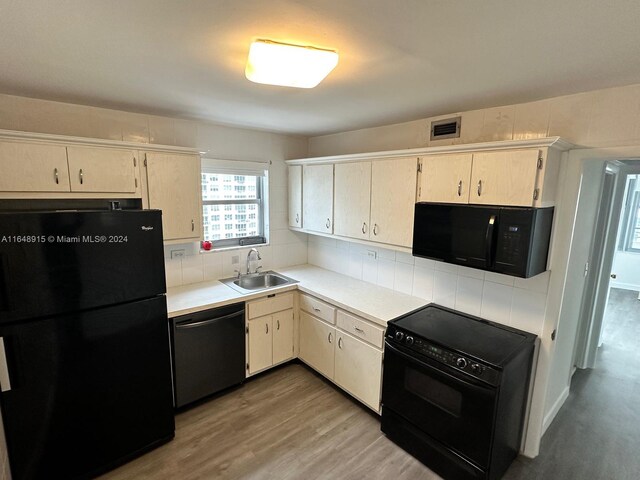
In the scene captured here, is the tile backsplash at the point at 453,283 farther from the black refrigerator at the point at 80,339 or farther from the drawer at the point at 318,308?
the black refrigerator at the point at 80,339

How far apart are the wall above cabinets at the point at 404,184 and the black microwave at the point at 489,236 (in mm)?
96

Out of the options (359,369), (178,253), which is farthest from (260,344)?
(178,253)

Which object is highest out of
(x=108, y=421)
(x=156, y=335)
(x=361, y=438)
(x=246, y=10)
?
(x=246, y=10)

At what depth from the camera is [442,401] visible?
2016 millimetres

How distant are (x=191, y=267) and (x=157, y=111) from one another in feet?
4.59

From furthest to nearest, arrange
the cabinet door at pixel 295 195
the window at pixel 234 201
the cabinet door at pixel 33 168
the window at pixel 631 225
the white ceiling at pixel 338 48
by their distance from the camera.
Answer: the window at pixel 631 225
the cabinet door at pixel 295 195
the window at pixel 234 201
the cabinet door at pixel 33 168
the white ceiling at pixel 338 48

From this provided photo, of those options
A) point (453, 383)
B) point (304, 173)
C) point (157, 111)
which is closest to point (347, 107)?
point (304, 173)

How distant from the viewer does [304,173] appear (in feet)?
11.0

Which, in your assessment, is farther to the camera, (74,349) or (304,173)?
(304,173)

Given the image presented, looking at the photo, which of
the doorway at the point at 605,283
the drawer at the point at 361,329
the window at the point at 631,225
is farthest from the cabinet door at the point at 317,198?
the window at the point at 631,225

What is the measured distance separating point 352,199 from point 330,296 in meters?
0.89

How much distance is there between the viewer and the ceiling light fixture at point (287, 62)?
4.08 ft

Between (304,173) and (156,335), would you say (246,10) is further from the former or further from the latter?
(304,173)

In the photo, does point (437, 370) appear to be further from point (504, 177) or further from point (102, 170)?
point (102, 170)
